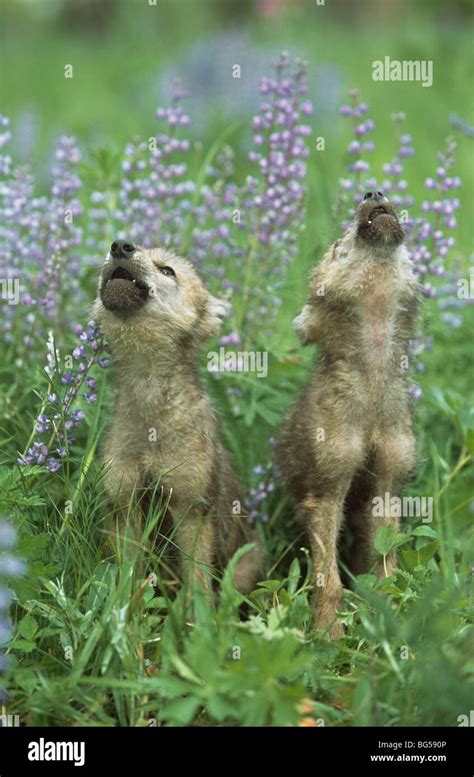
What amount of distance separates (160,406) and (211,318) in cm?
46

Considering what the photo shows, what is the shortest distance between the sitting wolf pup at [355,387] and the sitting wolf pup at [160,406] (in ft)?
1.34

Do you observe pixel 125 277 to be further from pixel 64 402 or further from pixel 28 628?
pixel 28 628

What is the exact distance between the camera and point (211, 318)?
13.8ft

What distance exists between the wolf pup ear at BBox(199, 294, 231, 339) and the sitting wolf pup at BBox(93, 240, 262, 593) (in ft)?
0.07

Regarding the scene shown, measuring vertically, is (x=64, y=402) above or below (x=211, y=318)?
below

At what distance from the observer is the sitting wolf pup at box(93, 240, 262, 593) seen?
12.9ft

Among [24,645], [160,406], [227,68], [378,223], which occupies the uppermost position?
[227,68]

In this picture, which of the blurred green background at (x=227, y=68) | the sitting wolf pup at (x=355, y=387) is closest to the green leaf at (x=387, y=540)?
the sitting wolf pup at (x=355, y=387)

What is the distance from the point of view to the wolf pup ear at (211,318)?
4.18m

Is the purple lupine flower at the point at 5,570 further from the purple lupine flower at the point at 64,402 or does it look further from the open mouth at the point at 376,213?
the open mouth at the point at 376,213

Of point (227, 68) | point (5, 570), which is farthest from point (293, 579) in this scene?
point (227, 68)

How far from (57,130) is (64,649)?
6897 millimetres

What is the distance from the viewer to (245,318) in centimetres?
512
